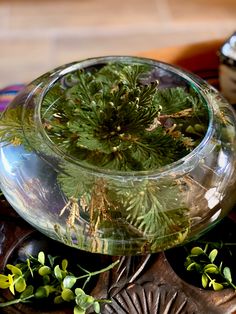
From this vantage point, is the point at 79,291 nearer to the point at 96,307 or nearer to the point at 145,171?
the point at 96,307

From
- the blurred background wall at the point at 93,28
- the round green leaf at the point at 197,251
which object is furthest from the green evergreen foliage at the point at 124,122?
the blurred background wall at the point at 93,28

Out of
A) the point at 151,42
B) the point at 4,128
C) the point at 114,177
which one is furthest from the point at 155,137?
the point at 151,42

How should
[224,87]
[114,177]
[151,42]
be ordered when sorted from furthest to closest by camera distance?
[151,42] → [224,87] → [114,177]

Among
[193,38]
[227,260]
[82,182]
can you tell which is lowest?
[193,38]

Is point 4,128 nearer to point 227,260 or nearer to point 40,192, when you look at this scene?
point 40,192

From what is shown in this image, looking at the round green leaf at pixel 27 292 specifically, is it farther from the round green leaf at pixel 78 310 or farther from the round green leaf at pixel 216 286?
the round green leaf at pixel 216 286

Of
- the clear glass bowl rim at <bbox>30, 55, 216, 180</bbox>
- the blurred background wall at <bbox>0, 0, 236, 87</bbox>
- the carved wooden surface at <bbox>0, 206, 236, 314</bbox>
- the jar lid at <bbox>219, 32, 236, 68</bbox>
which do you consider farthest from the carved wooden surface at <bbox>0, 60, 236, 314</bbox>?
the blurred background wall at <bbox>0, 0, 236, 87</bbox>

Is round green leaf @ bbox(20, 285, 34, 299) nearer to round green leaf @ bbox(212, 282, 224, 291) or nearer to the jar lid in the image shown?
round green leaf @ bbox(212, 282, 224, 291)
